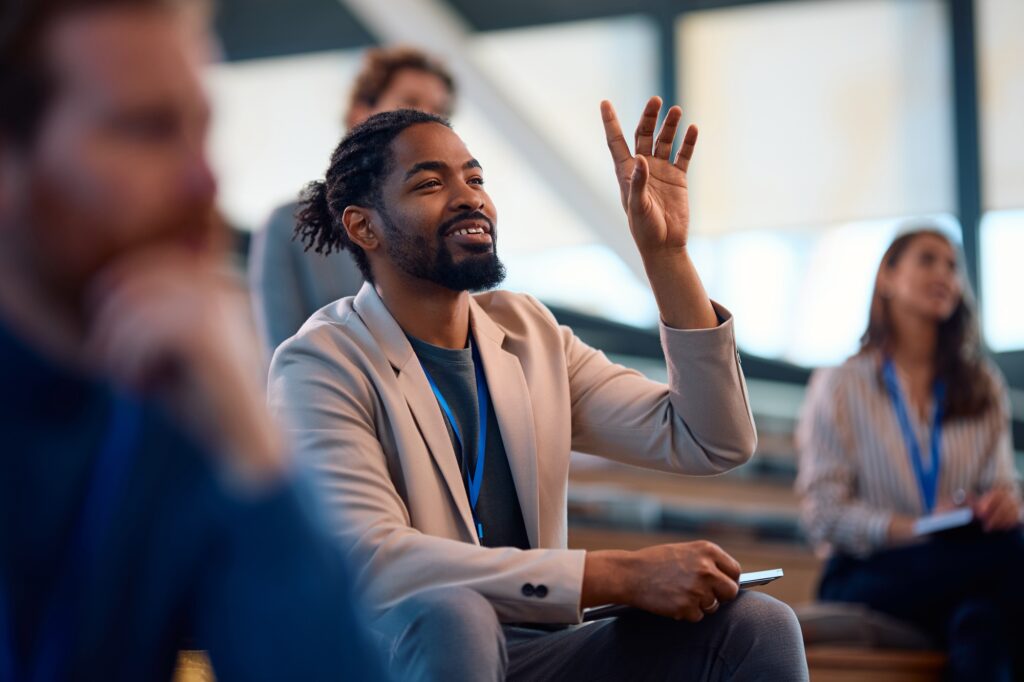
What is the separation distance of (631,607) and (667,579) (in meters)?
0.10

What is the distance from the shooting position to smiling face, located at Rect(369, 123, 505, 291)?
1.85 meters

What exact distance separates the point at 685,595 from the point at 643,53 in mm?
5923

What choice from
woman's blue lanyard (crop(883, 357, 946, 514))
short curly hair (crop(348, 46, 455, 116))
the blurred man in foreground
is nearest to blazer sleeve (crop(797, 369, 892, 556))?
woman's blue lanyard (crop(883, 357, 946, 514))

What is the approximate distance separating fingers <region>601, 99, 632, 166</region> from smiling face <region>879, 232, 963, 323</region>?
5.53ft

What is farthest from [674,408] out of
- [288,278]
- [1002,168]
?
[1002,168]

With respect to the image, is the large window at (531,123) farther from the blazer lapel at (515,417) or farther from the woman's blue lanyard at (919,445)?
the blazer lapel at (515,417)

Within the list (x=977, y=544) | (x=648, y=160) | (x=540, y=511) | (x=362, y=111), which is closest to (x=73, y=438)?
(x=540, y=511)

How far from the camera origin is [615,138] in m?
1.80

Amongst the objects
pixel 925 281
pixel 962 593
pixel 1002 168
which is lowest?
pixel 962 593

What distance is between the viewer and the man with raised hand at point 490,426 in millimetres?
1519

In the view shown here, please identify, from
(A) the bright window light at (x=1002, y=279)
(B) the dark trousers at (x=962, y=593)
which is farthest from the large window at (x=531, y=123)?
(B) the dark trousers at (x=962, y=593)

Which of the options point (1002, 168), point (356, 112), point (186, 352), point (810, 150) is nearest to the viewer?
point (186, 352)

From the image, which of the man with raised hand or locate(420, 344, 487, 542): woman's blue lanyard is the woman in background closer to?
the man with raised hand

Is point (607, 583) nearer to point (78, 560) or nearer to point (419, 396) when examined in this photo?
point (419, 396)
